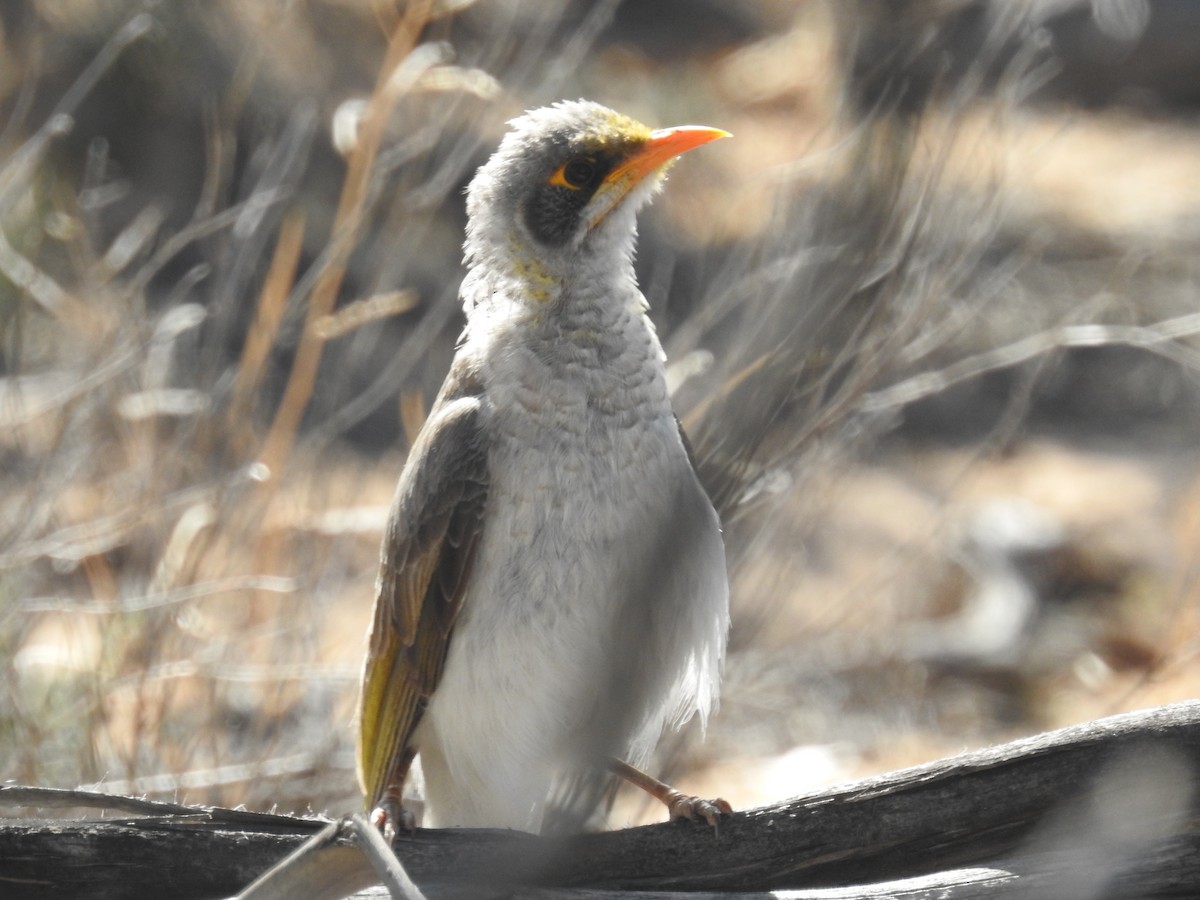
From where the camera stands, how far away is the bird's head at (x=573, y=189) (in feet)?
10.5

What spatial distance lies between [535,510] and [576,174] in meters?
0.83

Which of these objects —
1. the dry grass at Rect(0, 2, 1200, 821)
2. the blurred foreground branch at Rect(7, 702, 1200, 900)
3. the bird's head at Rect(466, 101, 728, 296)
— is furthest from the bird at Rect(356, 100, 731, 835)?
the blurred foreground branch at Rect(7, 702, 1200, 900)

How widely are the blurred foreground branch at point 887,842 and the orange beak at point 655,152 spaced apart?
154 cm

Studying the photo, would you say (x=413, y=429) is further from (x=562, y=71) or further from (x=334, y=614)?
(x=334, y=614)

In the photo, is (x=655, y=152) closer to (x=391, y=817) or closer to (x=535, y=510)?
(x=535, y=510)

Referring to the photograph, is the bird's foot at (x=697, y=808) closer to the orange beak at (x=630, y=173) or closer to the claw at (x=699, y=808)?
the claw at (x=699, y=808)

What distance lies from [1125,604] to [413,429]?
4.25 metres

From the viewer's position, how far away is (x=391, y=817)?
281 cm

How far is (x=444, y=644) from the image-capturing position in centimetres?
306

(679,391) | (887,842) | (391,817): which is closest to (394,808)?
(391,817)

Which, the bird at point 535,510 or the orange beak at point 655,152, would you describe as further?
the orange beak at point 655,152

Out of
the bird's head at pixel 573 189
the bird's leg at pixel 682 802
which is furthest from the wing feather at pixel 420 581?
the bird's leg at pixel 682 802

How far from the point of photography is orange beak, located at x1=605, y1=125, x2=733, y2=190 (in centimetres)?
312

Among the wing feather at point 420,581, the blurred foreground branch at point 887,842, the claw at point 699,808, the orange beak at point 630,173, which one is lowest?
the blurred foreground branch at point 887,842
